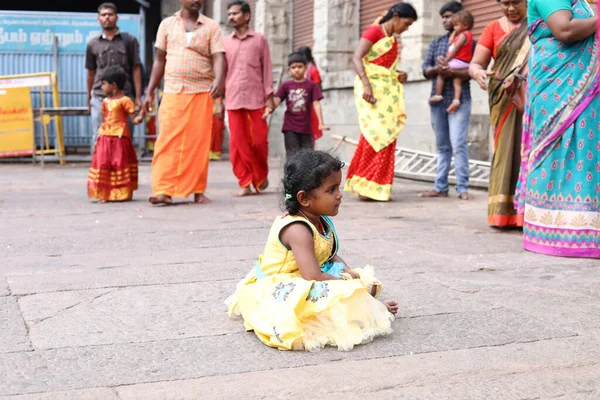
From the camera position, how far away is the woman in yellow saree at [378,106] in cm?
809

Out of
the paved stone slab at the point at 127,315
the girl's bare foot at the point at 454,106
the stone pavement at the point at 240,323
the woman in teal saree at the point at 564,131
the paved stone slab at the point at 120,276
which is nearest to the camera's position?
the stone pavement at the point at 240,323

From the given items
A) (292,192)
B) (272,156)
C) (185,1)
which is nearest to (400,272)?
(292,192)

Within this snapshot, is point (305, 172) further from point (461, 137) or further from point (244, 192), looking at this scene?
point (244, 192)

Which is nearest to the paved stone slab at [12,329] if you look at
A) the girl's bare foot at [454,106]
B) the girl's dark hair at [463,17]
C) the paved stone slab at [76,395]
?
the paved stone slab at [76,395]

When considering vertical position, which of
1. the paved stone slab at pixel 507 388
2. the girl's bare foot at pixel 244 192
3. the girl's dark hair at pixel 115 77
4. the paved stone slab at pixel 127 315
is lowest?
the girl's bare foot at pixel 244 192

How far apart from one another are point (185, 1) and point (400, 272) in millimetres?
4016

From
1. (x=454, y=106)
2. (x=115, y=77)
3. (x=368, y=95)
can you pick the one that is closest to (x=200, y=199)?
(x=115, y=77)

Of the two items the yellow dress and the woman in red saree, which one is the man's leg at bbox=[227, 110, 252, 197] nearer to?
the woman in red saree

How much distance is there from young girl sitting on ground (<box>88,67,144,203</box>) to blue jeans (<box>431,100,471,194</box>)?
112 inches

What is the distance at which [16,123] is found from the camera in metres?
13.2

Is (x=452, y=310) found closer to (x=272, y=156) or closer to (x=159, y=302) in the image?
(x=159, y=302)

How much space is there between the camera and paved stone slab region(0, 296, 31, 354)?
3.15 m

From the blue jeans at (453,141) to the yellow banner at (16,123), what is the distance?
6.99m

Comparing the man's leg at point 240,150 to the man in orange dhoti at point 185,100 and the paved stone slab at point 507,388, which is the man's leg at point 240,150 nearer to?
the man in orange dhoti at point 185,100
